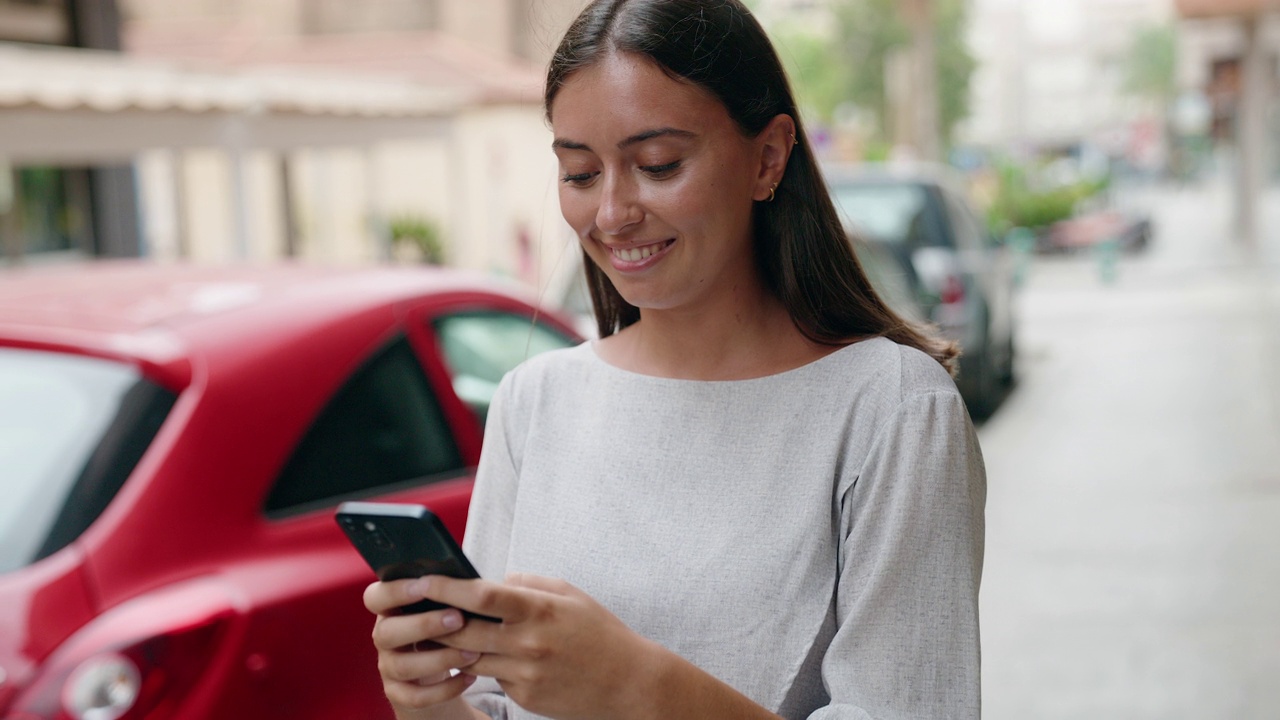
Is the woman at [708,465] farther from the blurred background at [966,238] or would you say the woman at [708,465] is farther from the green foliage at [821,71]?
the green foliage at [821,71]

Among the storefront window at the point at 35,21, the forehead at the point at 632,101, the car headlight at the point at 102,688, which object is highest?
the forehead at the point at 632,101

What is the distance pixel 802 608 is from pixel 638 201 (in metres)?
0.52

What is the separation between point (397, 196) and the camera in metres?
28.4

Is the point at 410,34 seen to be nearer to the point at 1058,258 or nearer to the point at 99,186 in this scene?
the point at 1058,258

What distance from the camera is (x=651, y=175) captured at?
1628 millimetres

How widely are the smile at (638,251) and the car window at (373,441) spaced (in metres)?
1.41

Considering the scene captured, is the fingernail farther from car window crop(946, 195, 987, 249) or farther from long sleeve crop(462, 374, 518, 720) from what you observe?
car window crop(946, 195, 987, 249)

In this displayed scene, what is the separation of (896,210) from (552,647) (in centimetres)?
918

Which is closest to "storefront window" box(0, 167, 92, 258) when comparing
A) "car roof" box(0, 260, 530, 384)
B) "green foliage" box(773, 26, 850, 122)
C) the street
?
the street

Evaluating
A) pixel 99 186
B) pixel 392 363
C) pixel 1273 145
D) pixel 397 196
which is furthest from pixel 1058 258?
pixel 1273 145

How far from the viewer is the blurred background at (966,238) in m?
5.74

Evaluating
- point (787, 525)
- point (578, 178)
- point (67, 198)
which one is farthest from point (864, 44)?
point (787, 525)

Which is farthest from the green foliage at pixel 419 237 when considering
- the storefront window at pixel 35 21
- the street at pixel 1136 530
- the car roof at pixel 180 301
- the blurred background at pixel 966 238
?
the car roof at pixel 180 301

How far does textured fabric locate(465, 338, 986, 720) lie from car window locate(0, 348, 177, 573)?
114 centimetres
